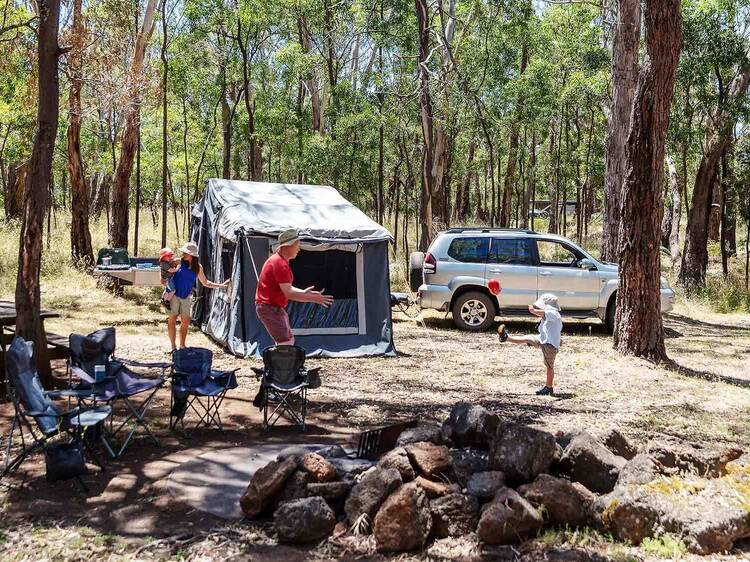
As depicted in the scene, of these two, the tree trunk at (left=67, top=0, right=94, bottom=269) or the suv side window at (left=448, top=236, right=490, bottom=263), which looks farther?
the tree trunk at (left=67, top=0, right=94, bottom=269)

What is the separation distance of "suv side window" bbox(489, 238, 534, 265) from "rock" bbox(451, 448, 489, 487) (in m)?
8.39

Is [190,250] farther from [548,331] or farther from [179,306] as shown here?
[548,331]

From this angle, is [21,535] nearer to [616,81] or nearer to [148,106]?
[616,81]

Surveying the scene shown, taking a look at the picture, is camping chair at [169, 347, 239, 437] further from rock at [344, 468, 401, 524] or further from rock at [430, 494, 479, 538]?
rock at [430, 494, 479, 538]

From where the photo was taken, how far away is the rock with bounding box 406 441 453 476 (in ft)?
16.3

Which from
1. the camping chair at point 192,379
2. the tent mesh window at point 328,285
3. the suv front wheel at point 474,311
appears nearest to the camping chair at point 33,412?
the camping chair at point 192,379

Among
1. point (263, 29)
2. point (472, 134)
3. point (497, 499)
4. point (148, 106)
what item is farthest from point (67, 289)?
point (472, 134)

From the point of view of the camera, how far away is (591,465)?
509 centimetres

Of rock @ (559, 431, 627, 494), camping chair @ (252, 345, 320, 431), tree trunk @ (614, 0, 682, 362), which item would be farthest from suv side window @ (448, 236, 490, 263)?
rock @ (559, 431, 627, 494)

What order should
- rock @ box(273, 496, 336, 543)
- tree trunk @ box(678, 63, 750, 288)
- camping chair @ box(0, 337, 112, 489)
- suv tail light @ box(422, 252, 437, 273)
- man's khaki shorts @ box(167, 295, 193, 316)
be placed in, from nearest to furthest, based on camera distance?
1. rock @ box(273, 496, 336, 543)
2. camping chair @ box(0, 337, 112, 489)
3. man's khaki shorts @ box(167, 295, 193, 316)
4. suv tail light @ box(422, 252, 437, 273)
5. tree trunk @ box(678, 63, 750, 288)

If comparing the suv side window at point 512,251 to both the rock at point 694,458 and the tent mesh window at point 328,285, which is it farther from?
the rock at point 694,458

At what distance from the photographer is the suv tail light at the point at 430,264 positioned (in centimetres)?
1332

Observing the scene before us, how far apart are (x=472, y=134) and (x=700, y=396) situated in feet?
67.6

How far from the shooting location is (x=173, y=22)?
89.8 ft
